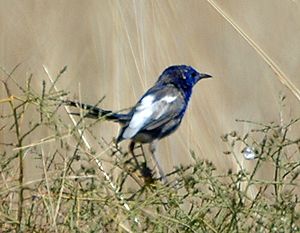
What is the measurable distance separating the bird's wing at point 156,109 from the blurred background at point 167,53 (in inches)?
28.2

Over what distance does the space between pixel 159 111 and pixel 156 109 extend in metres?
0.02

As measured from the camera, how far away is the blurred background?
5.82 m

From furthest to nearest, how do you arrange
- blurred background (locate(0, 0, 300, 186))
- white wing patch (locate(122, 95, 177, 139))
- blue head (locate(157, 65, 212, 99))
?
blurred background (locate(0, 0, 300, 186)) < blue head (locate(157, 65, 212, 99)) < white wing patch (locate(122, 95, 177, 139))

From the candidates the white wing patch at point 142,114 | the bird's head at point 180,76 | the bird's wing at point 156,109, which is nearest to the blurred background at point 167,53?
the bird's head at point 180,76

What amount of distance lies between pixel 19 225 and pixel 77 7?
2.94m

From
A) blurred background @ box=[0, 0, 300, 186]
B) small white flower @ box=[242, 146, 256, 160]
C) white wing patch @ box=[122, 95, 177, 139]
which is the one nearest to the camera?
small white flower @ box=[242, 146, 256, 160]

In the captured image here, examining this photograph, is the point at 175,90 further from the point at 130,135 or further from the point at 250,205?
the point at 250,205

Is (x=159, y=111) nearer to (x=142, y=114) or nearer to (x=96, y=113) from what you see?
(x=142, y=114)

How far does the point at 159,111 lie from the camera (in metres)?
4.82

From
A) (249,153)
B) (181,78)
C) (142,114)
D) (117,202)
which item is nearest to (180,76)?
(181,78)

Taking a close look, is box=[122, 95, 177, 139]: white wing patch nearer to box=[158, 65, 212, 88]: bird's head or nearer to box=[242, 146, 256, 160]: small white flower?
box=[158, 65, 212, 88]: bird's head

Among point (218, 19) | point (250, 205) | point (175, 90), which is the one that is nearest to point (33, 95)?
point (250, 205)

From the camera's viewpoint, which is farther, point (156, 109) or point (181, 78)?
point (181, 78)

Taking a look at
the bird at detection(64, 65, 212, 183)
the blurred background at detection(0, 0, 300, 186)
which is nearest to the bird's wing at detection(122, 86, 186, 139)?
the bird at detection(64, 65, 212, 183)
